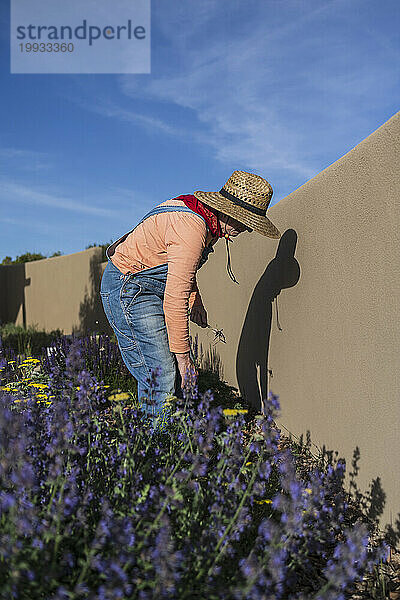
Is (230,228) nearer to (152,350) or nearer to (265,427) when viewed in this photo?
(152,350)

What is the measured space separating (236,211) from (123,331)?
106cm

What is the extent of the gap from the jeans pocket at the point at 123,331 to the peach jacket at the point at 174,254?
0.23 m

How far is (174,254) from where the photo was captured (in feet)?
9.68

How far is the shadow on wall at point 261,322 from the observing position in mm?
4254

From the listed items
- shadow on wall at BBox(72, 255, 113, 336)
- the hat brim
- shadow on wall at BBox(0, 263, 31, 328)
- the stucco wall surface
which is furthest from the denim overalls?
shadow on wall at BBox(0, 263, 31, 328)

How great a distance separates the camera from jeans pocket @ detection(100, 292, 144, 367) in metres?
3.35

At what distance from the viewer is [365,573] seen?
2.29 m

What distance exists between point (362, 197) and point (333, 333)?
2.84 feet

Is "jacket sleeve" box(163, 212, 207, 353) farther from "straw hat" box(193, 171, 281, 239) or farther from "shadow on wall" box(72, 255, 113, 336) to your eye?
"shadow on wall" box(72, 255, 113, 336)

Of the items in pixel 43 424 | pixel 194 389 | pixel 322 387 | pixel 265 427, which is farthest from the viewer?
pixel 322 387

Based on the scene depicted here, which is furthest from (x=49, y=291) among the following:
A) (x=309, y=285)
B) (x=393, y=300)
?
(x=393, y=300)

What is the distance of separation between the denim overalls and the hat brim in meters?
0.16

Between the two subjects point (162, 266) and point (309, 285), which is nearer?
point (162, 266)

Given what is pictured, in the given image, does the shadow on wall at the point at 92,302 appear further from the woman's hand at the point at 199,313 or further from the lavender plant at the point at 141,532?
the lavender plant at the point at 141,532
